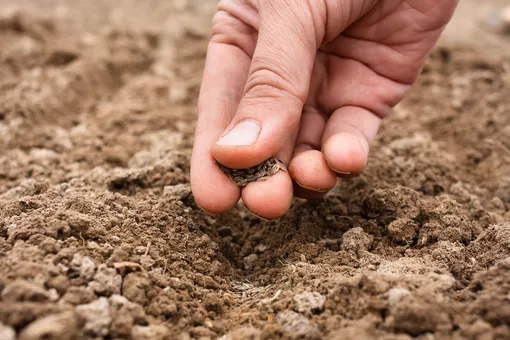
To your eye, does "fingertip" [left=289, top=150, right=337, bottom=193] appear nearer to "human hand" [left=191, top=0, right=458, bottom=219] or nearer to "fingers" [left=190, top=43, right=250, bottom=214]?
"human hand" [left=191, top=0, right=458, bottom=219]

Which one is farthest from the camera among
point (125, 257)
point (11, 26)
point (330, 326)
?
point (11, 26)

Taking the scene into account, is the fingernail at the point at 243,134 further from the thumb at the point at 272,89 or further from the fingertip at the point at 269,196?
the fingertip at the point at 269,196

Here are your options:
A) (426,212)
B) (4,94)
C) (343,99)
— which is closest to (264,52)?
(343,99)

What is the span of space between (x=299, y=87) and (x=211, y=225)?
23.2 inches

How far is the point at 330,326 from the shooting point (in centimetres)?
131

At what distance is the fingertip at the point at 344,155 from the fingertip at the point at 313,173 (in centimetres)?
2

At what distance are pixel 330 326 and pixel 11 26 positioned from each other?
301 centimetres

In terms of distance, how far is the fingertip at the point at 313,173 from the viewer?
5.65ft

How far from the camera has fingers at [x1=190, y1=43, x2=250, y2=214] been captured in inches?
67.6

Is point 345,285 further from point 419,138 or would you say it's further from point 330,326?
point 419,138

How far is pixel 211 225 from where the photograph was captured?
1.88 m

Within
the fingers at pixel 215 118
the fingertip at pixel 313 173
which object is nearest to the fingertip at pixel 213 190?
the fingers at pixel 215 118

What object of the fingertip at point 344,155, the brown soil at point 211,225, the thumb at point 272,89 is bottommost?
the brown soil at point 211,225

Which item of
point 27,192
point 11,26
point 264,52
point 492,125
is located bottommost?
point 11,26
